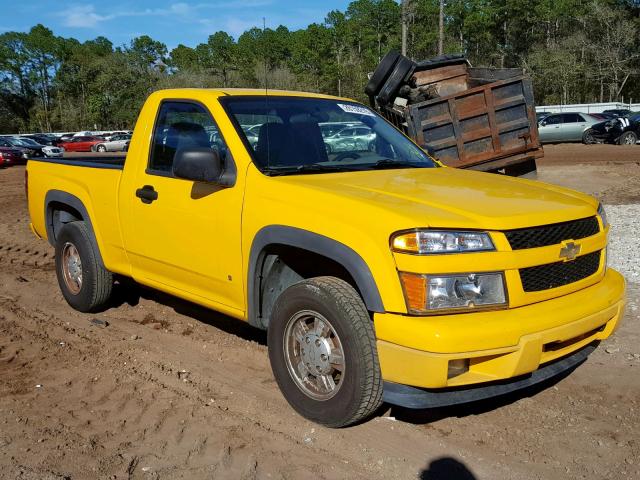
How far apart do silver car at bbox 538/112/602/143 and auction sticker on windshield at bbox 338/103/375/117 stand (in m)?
24.7

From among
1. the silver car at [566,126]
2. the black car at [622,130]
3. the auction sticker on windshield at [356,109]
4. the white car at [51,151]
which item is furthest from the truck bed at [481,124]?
the white car at [51,151]

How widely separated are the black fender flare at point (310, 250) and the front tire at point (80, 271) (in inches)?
83.6

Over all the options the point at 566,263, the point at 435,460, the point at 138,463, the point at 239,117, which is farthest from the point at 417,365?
the point at 239,117

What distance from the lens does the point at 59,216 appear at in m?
6.15

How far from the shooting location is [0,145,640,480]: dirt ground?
3260mm

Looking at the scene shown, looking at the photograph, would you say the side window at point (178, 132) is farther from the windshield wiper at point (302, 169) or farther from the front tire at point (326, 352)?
the front tire at point (326, 352)

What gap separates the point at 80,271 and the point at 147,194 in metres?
1.54

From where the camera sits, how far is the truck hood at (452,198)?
10.6 ft

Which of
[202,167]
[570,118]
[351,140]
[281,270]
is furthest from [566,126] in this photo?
[202,167]

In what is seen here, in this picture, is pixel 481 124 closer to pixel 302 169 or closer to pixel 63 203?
pixel 63 203

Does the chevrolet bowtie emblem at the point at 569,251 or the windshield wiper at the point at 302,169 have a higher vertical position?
the windshield wiper at the point at 302,169

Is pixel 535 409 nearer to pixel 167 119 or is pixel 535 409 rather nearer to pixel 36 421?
pixel 36 421

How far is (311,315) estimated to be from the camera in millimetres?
3555

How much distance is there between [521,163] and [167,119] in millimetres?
7425
